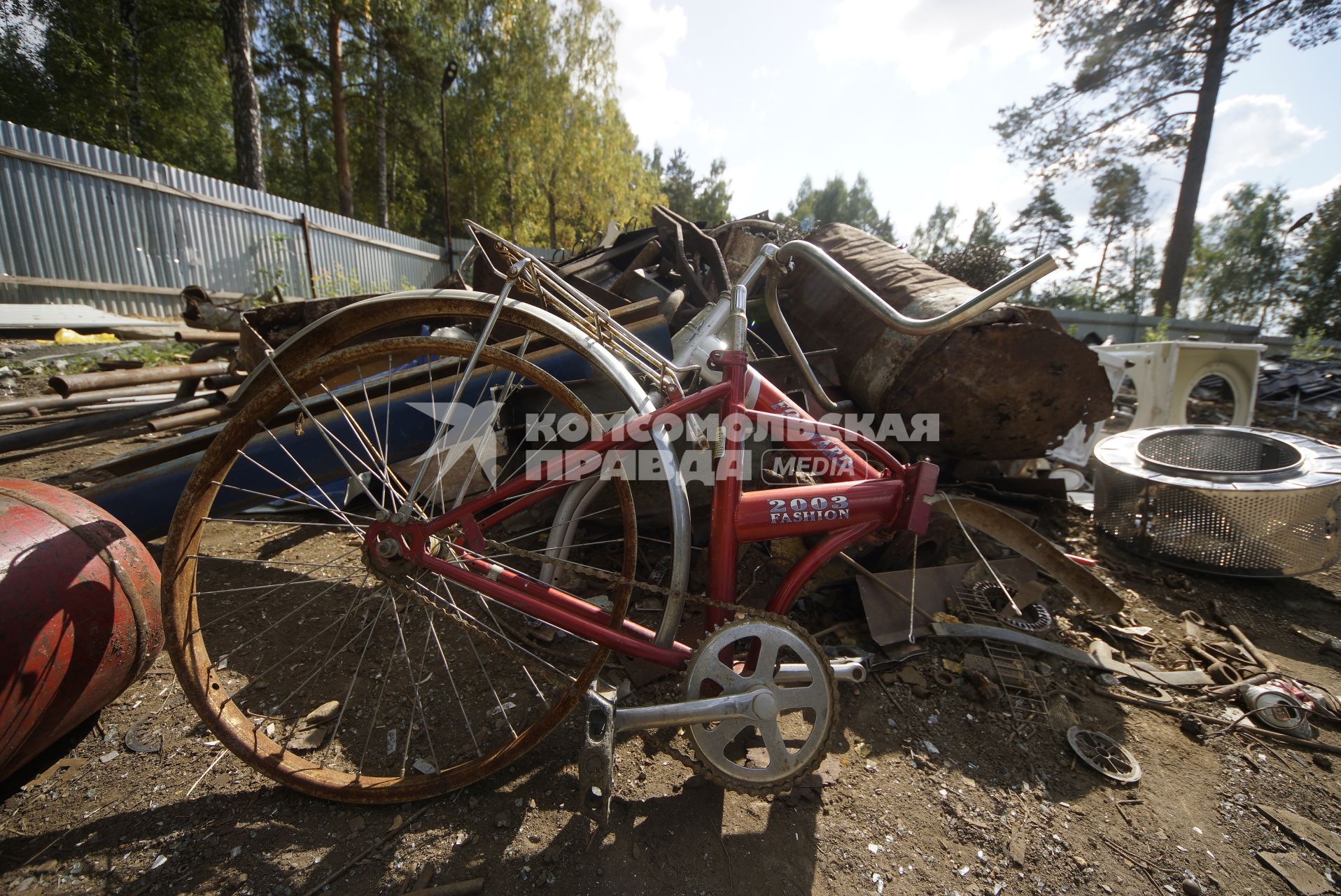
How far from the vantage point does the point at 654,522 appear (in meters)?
2.85

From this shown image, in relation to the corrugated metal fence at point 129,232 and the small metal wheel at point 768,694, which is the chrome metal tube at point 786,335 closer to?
the small metal wheel at point 768,694

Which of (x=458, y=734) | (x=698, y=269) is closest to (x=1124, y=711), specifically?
(x=458, y=734)

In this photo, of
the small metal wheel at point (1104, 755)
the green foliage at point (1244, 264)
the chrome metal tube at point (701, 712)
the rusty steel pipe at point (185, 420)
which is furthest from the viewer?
the green foliage at point (1244, 264)

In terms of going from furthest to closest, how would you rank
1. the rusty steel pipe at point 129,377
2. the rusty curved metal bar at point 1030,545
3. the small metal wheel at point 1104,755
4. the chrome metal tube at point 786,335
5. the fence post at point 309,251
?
the fence post at point 309,251 < the rusty steel pipe at point 129,377 < the rusty curved metal bar at point 1030,545 < the chrome metal tube at point 786,335 < the small metal wheel at point 1104,755

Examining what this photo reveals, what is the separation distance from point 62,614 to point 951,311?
269cm

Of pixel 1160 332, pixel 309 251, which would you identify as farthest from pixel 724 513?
pixel 1160 332

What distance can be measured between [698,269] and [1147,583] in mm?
3600

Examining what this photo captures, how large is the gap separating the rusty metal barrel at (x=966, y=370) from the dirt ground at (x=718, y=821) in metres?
1.68

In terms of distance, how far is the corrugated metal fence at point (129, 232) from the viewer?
7.54 m

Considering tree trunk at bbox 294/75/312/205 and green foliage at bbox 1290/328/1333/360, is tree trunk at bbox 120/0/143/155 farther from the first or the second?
green foliage at bbox 1290/328/1333/360

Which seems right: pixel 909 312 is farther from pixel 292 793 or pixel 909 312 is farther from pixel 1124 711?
pixel 292 793

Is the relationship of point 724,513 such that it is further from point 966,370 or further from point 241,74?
point 241,74

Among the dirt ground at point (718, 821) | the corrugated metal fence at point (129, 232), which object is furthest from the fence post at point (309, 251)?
the dirt ground at point (718, 821)

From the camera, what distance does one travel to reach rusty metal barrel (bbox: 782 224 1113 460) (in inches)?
119
